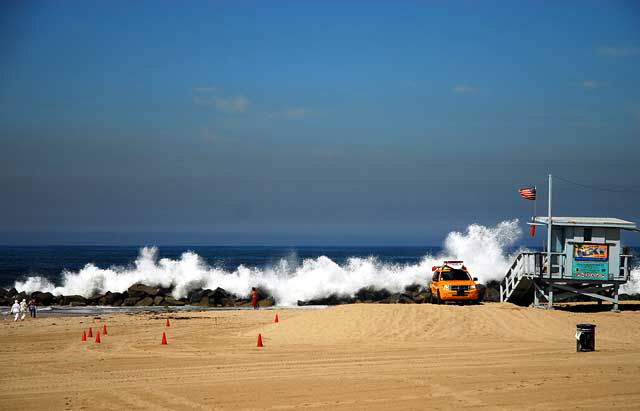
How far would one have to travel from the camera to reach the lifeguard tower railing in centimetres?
3030

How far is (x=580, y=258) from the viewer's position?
3022cm

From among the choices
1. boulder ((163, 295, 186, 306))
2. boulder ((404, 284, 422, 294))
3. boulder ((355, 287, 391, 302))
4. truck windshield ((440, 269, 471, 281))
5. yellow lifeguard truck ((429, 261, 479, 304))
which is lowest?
boulder ((163, 295, 186, 306))

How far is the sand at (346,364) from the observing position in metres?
13.9

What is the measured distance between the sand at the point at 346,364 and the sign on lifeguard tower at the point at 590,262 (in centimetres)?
167

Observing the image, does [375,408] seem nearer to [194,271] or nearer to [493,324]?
[493,324]

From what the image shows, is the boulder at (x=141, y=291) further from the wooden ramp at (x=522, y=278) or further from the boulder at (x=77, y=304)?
the wooden ramp at (x=522, y=278)

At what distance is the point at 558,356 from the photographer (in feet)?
61.2

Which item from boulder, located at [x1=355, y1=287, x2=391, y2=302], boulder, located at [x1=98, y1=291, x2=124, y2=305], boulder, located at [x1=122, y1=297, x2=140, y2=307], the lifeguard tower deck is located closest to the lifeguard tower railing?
the lifeguard tower deck

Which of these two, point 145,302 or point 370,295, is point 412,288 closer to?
point 370,295

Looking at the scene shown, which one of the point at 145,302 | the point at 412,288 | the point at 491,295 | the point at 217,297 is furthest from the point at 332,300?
the point at 145,302

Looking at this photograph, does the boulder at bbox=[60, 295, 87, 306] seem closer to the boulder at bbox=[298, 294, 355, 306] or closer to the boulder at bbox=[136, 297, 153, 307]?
the boulder at bbox=[136, 297, 153, 307]

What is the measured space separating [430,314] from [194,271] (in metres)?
42.5

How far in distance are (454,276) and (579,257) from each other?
5334mm

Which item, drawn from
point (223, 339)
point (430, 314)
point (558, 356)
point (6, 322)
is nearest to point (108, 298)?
point (6, 322)
